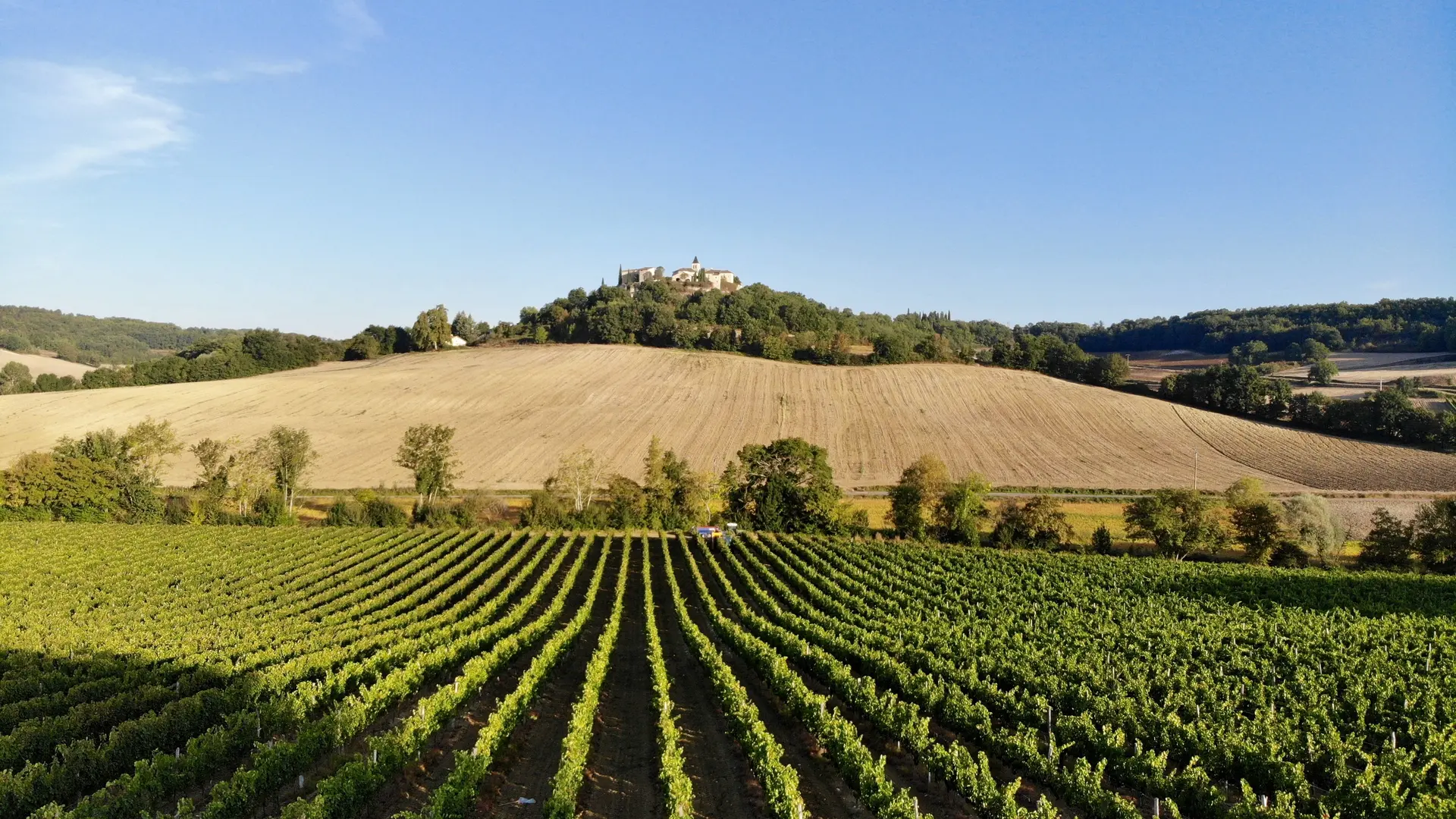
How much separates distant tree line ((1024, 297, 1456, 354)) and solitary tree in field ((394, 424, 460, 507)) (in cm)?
14731

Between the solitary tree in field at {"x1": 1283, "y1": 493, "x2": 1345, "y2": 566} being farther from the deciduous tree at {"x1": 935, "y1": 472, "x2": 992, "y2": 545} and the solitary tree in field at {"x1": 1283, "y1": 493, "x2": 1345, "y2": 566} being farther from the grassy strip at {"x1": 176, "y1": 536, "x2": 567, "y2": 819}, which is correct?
the grassy strip at {"x1": 176, "y1": 536, "x2": 567, "y2": 819}

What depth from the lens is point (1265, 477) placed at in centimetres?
7244

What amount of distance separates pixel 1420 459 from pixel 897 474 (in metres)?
50.9

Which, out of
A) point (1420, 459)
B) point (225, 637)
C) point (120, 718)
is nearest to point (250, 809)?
point (120, 718)

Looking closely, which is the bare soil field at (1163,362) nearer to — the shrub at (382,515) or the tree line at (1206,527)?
the tree line at (1206,527)

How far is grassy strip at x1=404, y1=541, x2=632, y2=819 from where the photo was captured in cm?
1404

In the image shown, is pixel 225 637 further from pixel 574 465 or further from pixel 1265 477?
pixel 1265 477

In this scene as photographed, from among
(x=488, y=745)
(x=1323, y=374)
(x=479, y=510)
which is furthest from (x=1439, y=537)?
(x=1323, y=374)

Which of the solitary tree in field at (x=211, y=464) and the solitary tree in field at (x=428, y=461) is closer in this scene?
the solitary tree in field at (x=211, y=464)

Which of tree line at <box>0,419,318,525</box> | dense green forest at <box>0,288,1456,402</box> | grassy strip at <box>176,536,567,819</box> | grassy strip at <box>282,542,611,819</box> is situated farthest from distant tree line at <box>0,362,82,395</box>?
grassy strip at <box>282,542,611,819</box>

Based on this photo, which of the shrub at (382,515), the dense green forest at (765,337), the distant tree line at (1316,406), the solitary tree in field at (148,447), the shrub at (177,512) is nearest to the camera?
Answer: the shrub at (177,512)

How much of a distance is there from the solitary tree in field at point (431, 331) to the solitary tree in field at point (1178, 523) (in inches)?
4403

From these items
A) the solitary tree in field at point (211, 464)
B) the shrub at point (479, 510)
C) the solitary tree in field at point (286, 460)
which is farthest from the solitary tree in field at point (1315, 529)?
the solitary tree in field at point (211, 464)

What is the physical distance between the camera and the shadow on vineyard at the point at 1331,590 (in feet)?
115
